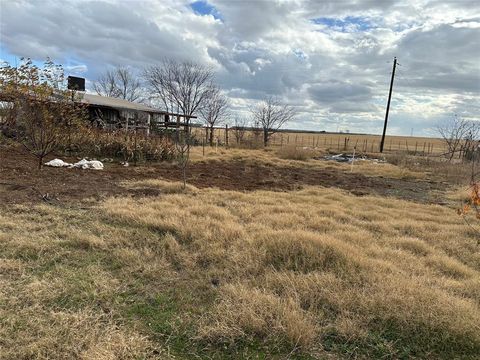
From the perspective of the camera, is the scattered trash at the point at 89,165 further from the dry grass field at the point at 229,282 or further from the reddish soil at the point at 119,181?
the dry grass field at the point at 229,282

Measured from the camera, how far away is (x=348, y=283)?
3506 millimetres

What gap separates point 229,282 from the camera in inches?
142

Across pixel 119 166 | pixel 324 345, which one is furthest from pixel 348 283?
pixel 119 166

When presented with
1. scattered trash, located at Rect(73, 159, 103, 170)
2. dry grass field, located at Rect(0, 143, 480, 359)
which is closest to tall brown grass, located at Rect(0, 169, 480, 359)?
dry grass field, located at Rect(0, 143, 480, 359)

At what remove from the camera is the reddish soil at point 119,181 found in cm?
713

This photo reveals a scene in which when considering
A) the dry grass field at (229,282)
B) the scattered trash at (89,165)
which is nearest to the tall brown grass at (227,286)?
the dry grass field at (229,282)

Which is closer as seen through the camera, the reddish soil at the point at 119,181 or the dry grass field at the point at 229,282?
the dry grass field at the point at 229,282

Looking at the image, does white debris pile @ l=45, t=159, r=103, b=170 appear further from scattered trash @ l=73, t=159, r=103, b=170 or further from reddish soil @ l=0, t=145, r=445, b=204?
reddish soil @ l=0, t=145, r=445, b=204

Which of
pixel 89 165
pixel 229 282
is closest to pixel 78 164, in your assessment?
pixel 89 165

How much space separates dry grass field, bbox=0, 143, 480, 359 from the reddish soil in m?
0.50

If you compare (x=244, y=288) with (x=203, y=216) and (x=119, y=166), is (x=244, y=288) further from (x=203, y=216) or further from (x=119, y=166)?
(x=119, y=166)

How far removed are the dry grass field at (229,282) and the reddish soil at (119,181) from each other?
0.50 metres

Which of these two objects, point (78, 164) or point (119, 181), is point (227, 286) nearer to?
point (119, 181)

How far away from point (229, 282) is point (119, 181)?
246 inches
